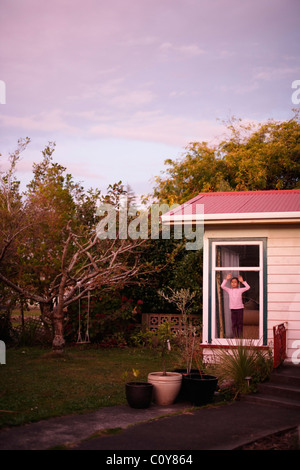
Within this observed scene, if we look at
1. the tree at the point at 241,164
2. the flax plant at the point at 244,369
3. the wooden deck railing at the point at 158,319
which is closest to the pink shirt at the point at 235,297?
the flax plant at the point at 244,369

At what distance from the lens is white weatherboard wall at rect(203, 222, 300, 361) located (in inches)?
325

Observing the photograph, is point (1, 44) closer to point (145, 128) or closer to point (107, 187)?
point (107, 187)

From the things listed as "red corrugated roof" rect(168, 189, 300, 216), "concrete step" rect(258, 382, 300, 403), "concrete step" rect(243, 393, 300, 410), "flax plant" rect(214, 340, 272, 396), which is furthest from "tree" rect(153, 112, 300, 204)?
"concrete step" rect(243, 393, 300, 410)

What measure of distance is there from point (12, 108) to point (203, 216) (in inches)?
337

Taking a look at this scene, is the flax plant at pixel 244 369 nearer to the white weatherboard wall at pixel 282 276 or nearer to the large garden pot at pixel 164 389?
the large garden pot at pixel 164 389

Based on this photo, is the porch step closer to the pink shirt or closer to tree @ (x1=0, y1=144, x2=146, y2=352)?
the pink shirt

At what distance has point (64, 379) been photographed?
25.0 feet

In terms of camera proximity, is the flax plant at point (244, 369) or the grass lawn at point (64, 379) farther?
the flax plant at point (244, 369)

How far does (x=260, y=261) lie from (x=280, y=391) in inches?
103

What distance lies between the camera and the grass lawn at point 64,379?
5.79 m

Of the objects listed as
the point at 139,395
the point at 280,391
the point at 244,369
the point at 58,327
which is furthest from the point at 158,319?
the point at 139,395

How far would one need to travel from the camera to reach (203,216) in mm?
8453

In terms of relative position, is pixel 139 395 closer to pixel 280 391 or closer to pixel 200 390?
pixel 200 390

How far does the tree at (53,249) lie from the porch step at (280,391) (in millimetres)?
4470
